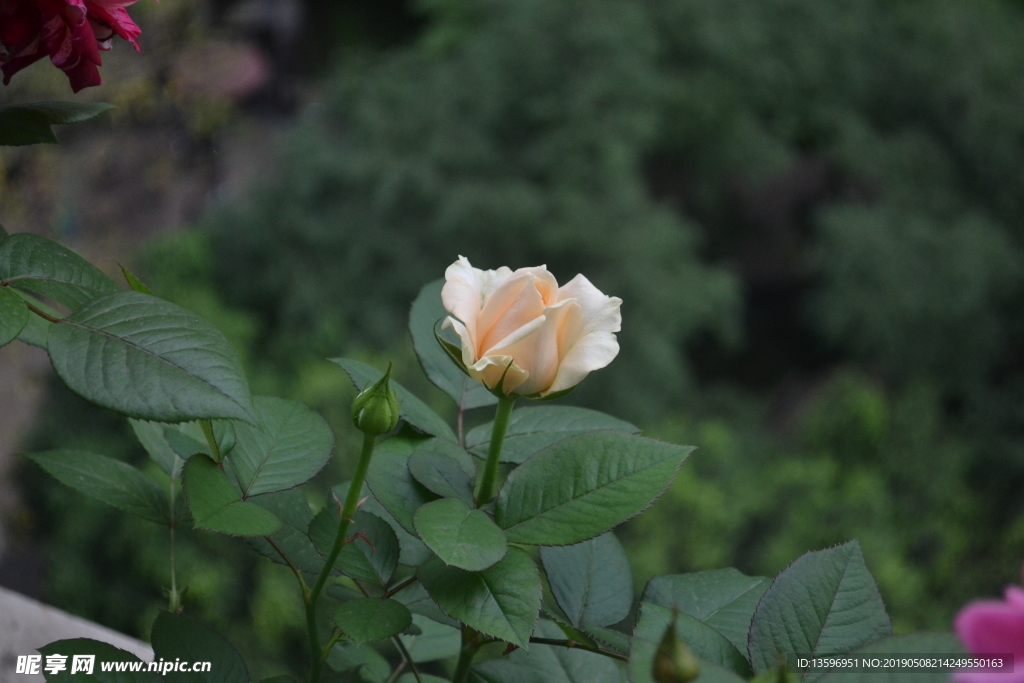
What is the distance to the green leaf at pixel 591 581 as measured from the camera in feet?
0.80

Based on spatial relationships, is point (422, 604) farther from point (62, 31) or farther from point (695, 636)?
point (62, 31)

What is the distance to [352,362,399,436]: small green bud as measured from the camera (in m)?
0.21

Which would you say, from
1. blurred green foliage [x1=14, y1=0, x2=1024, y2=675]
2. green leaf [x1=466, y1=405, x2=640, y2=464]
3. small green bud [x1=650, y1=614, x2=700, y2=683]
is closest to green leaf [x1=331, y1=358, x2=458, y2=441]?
green leaf [x1=466, y1=405, x2=640, y2=464]

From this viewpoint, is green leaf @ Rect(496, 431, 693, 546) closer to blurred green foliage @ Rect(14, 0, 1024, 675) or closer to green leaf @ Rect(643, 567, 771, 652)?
green leaf @ Rect(643, 567, 771, 652)

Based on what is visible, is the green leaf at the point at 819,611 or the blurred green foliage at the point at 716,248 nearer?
the green leaf at the point at 819,611

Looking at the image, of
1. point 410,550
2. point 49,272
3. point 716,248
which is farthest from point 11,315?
point 716,248

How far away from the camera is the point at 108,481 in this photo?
249 millimetres

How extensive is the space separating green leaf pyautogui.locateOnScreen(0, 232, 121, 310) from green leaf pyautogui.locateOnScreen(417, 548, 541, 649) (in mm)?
113

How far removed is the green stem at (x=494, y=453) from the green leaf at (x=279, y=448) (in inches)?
1.8

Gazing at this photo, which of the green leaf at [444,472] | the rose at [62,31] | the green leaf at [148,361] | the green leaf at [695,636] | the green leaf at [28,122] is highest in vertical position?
the rose at [62,31]

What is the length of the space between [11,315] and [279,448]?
0.26 feet

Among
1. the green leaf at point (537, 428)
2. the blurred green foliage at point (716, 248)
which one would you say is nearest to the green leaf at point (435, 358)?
the green leaf at point (537, 428)

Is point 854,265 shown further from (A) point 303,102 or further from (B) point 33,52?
(A) point 303,102

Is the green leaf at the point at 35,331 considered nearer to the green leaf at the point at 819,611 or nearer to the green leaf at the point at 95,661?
the green leaf at the point at 95,661
